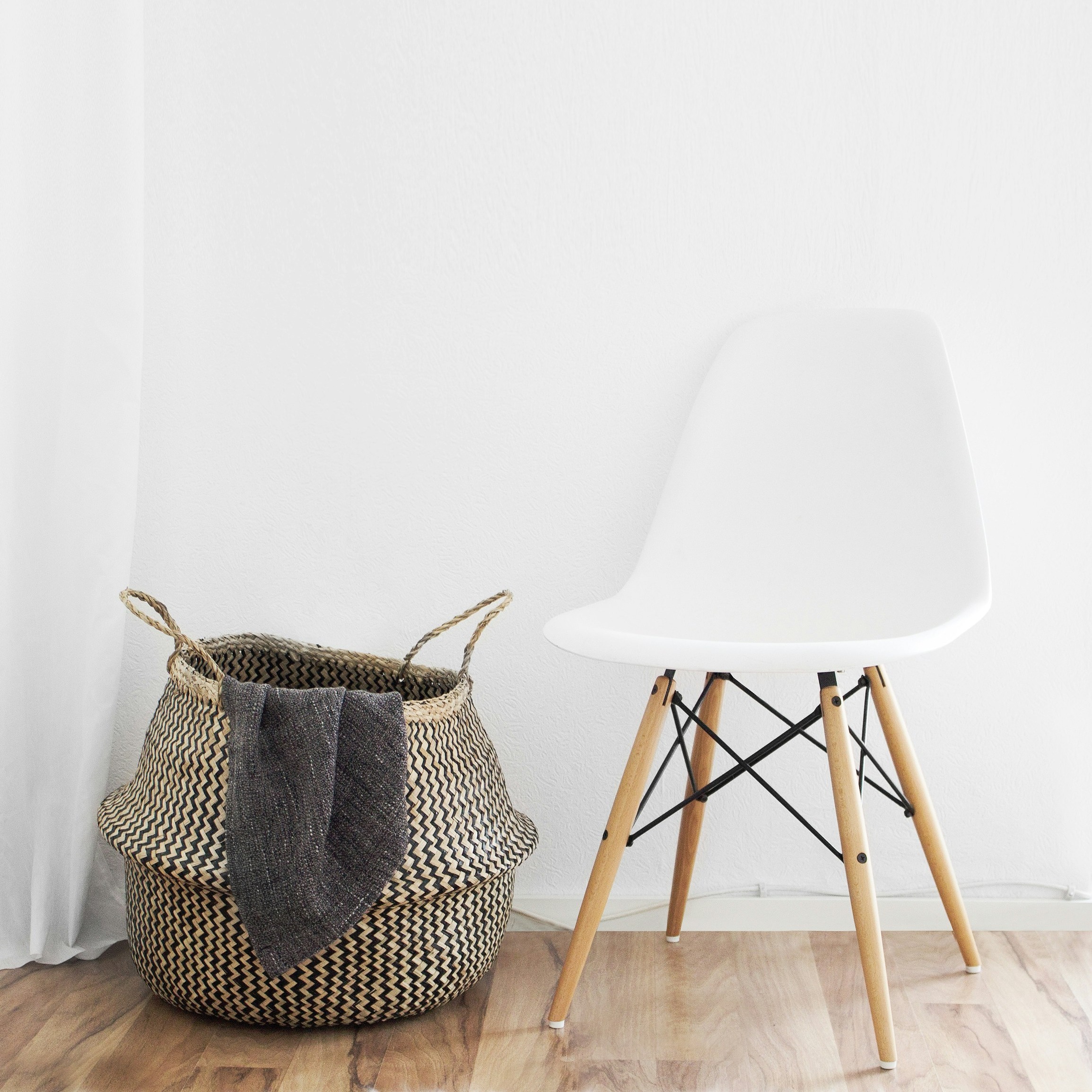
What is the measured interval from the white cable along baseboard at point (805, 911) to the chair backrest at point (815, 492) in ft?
1.49

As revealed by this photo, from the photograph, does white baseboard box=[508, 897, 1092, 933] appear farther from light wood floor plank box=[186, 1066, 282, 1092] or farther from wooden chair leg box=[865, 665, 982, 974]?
light wood floor plank box=[186, 1066, 282, 1092]

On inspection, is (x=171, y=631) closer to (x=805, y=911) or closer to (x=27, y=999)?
(x=27, y=999)

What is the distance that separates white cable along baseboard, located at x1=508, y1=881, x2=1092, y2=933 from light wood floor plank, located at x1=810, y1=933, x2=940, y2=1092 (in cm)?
4

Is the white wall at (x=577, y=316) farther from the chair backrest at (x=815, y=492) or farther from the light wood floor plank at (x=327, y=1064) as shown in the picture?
the light wood floor plank at (x=327, y=1064)

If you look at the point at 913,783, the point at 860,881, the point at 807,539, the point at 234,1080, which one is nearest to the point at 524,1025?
the point at 234,1080

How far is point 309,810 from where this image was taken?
1.19m

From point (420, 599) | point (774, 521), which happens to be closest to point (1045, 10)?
point (774, 521)

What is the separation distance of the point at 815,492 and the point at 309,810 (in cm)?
78

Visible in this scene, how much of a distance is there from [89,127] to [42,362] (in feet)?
1.04

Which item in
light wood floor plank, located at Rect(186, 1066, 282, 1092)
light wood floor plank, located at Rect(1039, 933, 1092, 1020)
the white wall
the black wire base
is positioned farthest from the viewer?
the white wall

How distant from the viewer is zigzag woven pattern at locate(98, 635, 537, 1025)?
3.99 ft

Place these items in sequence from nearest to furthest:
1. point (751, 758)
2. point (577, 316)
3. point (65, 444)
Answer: point (751, 758) < point (65, 444) < point (577, 316)

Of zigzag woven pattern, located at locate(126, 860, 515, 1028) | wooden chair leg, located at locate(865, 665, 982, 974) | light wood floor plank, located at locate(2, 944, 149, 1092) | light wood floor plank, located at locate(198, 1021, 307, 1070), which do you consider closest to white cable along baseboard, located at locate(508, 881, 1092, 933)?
wooden chair leg, located at locate(865, 665, 982, 974)

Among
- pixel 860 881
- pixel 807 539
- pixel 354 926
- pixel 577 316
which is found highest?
pixel 577 316
